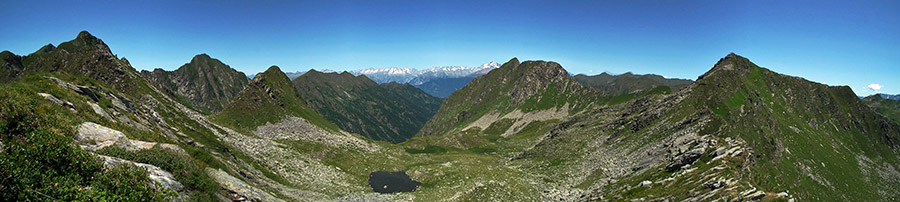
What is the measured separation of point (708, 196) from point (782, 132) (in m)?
87.5

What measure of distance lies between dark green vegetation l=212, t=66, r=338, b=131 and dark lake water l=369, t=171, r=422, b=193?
43.5 metres

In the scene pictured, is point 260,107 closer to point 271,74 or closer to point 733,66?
point 271,74

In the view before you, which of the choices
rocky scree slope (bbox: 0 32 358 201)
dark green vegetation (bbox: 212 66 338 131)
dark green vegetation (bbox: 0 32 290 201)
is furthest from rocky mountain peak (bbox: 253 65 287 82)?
dark green vegetation (bbox: 0 32 290 201)

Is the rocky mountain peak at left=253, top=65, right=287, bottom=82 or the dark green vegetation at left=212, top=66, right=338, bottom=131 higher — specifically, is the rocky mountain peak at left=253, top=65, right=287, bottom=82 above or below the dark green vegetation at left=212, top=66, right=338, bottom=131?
above

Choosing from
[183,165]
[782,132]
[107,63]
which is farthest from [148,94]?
[782,132]

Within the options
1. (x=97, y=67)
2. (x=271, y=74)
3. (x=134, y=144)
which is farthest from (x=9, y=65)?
(x=134, y=144)

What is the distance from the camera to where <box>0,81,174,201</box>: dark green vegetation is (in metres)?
13.1

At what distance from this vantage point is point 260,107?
116312 mm

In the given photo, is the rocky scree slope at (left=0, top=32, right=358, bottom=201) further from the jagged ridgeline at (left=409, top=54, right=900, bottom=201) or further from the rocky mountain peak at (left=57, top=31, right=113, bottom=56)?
the rocky mountain peak at (left=57, top=31, right=113, bottom=56)

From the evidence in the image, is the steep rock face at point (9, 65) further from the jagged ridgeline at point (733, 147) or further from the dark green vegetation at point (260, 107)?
the jagged ridgeline at point (733, 147)

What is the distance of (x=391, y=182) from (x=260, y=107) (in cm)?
6143

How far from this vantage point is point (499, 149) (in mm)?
161250

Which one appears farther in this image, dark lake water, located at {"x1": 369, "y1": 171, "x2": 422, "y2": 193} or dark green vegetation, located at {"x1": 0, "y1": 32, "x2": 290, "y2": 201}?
dark lake water, located at {"x1": 369, "y1": 171, "x2": 422, "y2": 193}

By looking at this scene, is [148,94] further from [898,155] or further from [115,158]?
[898,155]
